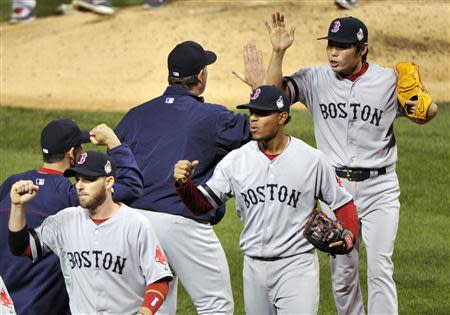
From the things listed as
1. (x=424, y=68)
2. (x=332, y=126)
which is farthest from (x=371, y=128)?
(x=424, y=68)

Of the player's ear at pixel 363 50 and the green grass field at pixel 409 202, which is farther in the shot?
the green grass field at pixel 409 202

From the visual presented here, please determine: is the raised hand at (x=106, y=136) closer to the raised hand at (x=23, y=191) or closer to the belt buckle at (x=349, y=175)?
the raised hand at (x=23, y=191)

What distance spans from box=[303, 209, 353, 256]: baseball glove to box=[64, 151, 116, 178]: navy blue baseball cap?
46.8 inches

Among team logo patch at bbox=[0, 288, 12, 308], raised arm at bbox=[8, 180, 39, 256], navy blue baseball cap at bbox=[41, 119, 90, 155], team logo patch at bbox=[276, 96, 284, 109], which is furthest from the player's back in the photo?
team logo patch at bbox=[276, 96, 284, 109]

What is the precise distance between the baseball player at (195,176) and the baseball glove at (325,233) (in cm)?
87

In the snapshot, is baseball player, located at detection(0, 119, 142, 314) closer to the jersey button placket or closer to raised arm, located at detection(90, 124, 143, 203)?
raised arm, located at detection(90, 124, 143, 203)

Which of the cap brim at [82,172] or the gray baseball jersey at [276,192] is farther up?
the cap brim at [82,172]

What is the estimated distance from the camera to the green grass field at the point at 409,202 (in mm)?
11352

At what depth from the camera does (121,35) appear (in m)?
22.5

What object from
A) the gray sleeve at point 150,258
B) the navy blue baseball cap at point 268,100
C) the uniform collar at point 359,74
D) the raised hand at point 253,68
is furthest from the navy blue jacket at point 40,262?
the uniform collar at point 359,74

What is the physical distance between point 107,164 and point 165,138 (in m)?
1.16

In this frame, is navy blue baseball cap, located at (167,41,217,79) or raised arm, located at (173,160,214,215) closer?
raised arm, located at (173,160,214,215)

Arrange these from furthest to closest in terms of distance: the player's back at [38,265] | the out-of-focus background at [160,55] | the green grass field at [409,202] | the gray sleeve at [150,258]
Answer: the out-of-focus background at [160,55], the green grass field at [409,202], the player's back at [38,265], the gray sleeve at [150,258]

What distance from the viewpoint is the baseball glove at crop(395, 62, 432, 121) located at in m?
9.31
